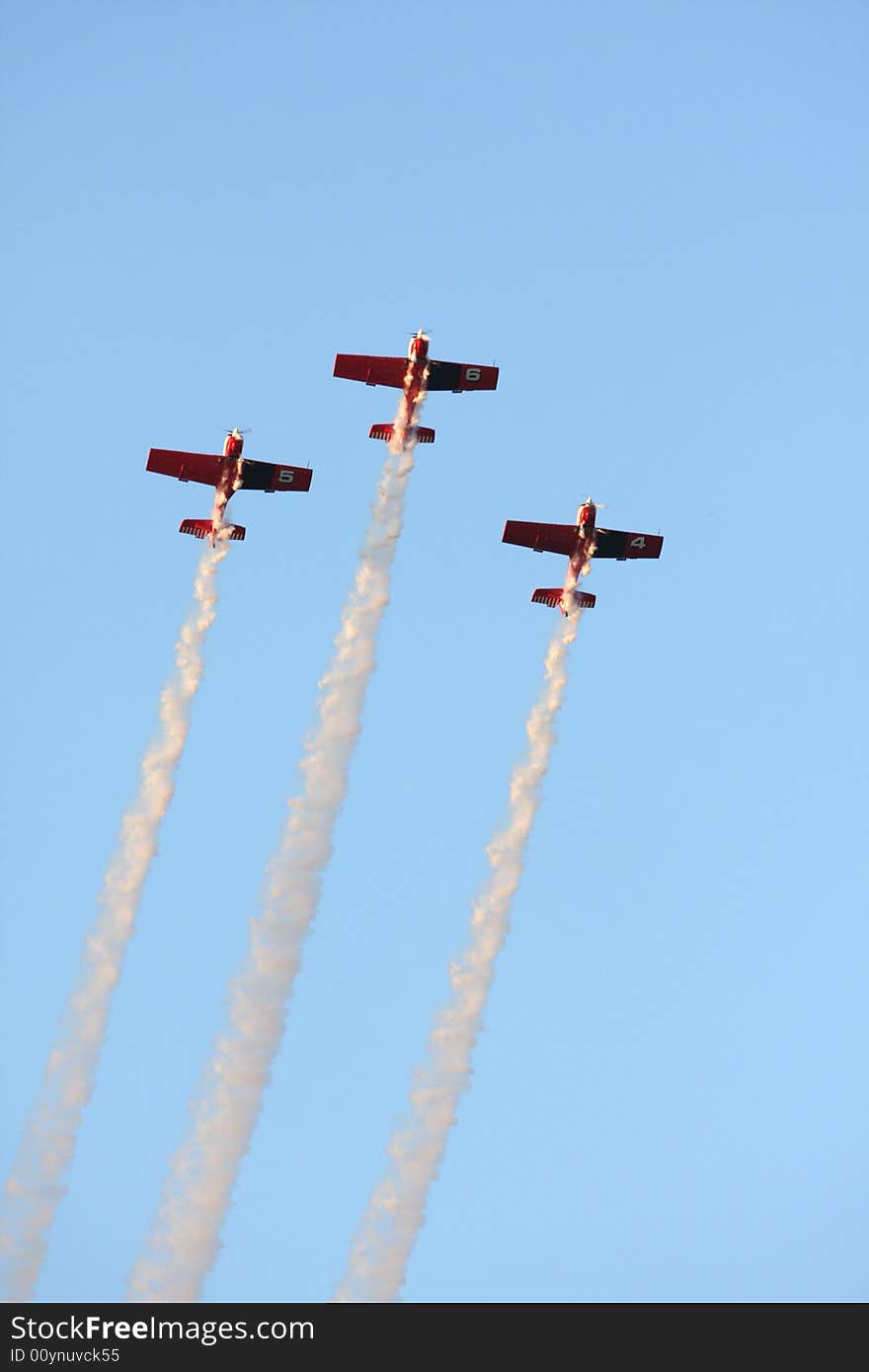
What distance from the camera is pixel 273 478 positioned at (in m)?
116

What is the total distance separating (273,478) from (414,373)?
5.71 m

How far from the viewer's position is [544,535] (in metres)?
117

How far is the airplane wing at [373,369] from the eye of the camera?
11550cm

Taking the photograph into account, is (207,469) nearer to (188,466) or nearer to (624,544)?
(188,466)

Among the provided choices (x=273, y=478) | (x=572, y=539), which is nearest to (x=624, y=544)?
(x=572, y=539)

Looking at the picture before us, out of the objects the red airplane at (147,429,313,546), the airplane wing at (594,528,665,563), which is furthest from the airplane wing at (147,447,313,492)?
the airplane wing at (594,528,665,563)

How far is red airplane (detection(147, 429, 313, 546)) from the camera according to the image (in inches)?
4545

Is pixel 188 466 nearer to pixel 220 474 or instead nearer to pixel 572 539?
pixel 220 474

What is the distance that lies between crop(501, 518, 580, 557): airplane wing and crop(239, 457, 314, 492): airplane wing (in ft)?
22.2
